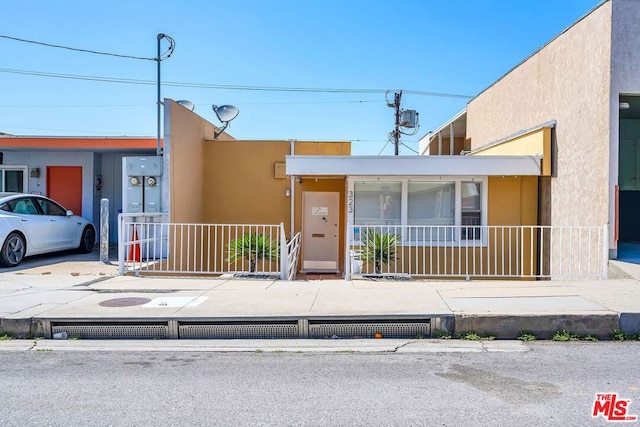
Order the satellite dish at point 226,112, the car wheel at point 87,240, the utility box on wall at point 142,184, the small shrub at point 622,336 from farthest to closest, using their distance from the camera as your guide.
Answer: the satellite dish at point 226,112
the car wheel at point 87,240
the utility box on wall at point 142,184
the small shrub at point 622,336

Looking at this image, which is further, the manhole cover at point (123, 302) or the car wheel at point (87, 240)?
the car wheel at point (87, 240)

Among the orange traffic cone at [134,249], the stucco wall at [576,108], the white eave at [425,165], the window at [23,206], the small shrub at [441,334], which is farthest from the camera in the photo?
the white eave at [425,165]

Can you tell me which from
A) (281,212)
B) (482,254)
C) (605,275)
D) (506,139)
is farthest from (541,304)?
(281,212)

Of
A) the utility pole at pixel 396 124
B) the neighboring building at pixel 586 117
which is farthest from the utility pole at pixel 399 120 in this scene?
the neighboring building at pixel 586 117

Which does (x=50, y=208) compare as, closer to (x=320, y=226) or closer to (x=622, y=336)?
(x=320, y=226)

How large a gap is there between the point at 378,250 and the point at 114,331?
16.8 ft

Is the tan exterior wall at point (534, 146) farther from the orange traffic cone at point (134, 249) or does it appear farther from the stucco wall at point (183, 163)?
the orange traffic cone at point (134, 249)

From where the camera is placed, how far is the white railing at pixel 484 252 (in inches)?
362

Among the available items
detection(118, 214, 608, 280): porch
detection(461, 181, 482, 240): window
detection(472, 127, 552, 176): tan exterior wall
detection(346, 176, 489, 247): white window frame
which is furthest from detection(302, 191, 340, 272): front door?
detection(472, 127, 552, 176): tan exterior wall

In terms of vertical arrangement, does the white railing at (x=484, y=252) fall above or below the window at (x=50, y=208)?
below

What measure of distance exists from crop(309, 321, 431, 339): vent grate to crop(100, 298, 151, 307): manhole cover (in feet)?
8.85

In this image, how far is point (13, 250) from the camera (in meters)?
9.93

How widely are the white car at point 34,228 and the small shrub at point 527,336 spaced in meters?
9.43

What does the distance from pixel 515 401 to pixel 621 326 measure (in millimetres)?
2955
